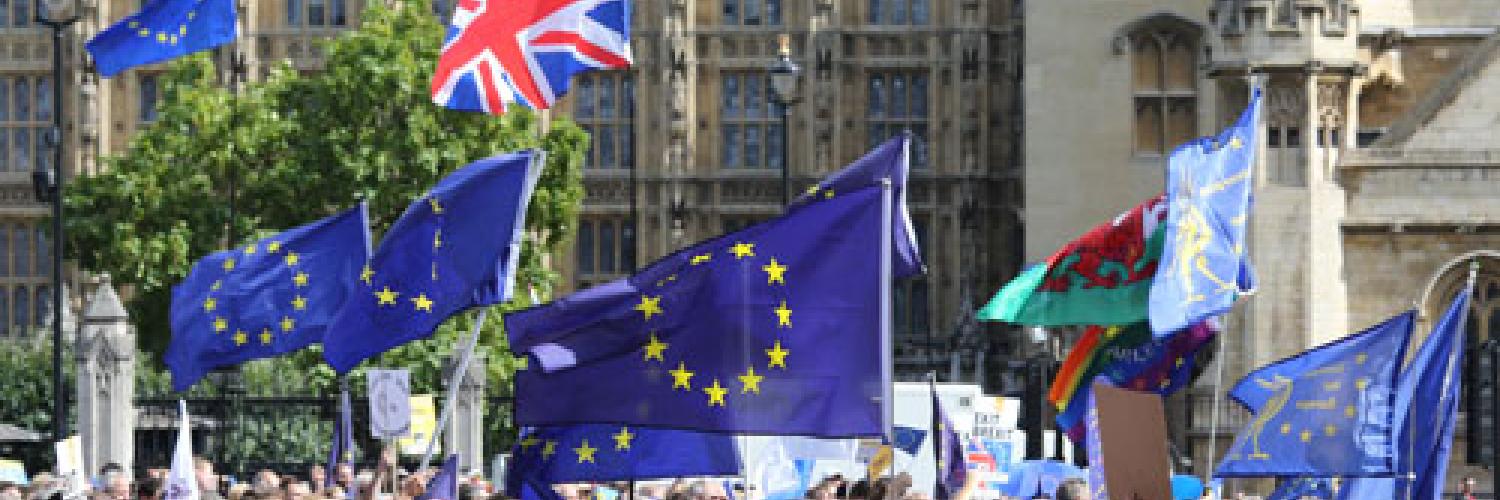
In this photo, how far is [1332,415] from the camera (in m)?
27.0

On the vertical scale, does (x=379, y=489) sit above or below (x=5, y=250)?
below

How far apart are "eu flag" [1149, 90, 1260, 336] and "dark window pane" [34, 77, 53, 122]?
48265 mm

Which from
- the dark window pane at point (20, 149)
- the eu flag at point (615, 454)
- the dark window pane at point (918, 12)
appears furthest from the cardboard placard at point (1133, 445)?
→ the dark window pane at point (20, 149)

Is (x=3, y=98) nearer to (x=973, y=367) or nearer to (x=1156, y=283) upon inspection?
(x=973, y=367)

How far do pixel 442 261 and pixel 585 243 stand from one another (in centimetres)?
4757

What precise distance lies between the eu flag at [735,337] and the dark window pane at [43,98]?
52.4 meters

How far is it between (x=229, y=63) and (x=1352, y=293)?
95.9ft

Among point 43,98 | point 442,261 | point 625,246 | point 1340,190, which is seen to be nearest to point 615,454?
point 442,261

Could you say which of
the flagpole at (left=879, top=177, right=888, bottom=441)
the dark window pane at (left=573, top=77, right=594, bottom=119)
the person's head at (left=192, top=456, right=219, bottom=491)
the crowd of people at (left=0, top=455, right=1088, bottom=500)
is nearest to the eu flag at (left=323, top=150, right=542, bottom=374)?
the crowd of people at (left=0, top=455, right=1088, bottom=500)

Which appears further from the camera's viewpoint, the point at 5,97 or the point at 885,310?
the point at 5,97

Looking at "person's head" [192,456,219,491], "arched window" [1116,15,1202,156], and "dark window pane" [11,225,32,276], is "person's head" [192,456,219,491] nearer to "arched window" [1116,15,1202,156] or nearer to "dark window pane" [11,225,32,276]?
"arched window" [1116,15,1202,156]

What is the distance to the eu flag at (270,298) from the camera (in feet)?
101

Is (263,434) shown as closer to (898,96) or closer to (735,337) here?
(898,96)

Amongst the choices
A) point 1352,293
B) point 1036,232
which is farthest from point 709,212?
point 1352,293
